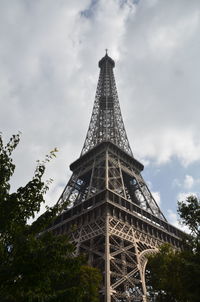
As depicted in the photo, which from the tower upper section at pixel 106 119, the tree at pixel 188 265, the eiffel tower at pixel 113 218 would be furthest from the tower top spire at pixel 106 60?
the tree at pixel 188 265

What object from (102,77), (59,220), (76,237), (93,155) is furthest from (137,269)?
(102,77)

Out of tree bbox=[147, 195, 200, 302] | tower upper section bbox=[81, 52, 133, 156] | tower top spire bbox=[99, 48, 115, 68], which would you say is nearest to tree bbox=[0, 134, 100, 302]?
tree bbox=[147, 195, 200, 302]

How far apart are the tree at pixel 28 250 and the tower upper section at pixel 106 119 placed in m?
42.6

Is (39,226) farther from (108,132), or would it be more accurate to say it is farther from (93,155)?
(108,132)

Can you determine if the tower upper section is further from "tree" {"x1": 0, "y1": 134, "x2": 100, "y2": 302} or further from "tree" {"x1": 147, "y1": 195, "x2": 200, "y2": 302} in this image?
"tree" {"x1": 0, "y1": 134, "x2": 100, "y2": 302}

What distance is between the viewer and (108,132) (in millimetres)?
61562

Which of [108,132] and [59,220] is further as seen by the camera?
[108,132]

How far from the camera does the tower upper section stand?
59188 mm

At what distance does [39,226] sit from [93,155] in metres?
41.3

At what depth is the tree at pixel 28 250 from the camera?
8.99 metres

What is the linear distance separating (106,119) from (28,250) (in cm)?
5749

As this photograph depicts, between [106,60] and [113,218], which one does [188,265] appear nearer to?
[113,218]

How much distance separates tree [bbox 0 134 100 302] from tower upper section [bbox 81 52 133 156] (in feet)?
140

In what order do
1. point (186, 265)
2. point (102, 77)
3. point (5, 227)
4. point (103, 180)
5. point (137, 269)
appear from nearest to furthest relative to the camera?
point (5, 227)
point (186, 265)
point (137, 269)
point (103, 180)
point (102, 77)
